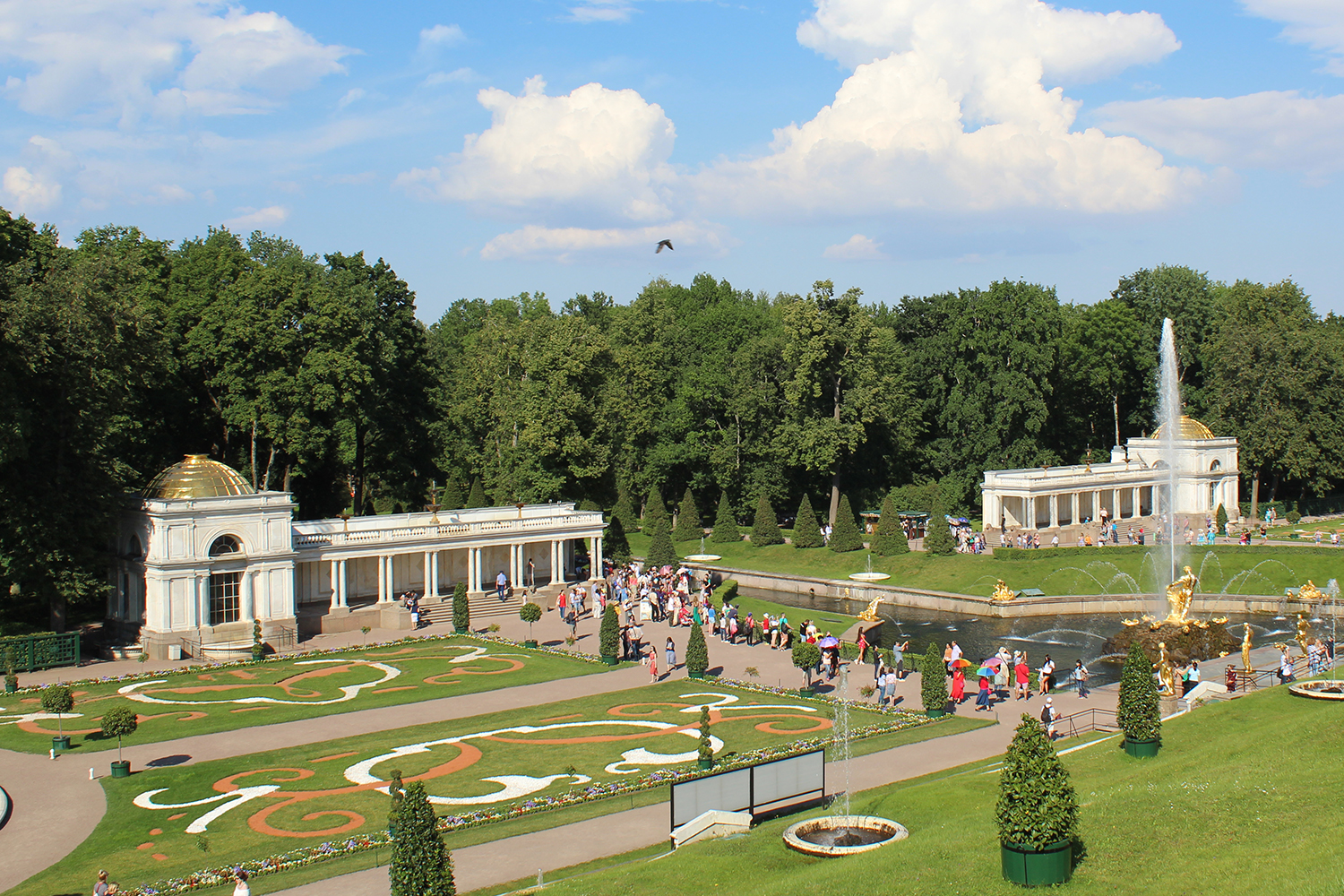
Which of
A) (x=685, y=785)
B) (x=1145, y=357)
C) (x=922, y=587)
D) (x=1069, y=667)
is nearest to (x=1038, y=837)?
(x=685, y=785)

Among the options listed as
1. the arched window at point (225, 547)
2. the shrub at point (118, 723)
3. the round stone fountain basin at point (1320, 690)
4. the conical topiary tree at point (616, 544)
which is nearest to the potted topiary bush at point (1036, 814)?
the round stone fountain basin at point (1320, 690)

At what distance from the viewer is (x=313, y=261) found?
73375 mm

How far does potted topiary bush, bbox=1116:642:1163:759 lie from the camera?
84.8 ft

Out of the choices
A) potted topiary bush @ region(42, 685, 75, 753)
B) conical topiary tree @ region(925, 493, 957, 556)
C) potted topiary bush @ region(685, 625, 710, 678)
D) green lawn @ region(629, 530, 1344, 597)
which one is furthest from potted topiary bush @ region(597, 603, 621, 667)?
conical topiary tree @ region(925, 493, 957, 556)

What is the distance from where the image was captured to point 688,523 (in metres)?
77.6

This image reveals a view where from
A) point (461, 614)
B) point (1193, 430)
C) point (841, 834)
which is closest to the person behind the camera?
point (841, 834)

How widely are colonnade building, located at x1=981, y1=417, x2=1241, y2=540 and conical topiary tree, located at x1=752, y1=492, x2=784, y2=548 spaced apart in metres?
13.0

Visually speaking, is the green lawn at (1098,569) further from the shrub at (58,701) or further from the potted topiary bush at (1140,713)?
the shrub at (58,701)

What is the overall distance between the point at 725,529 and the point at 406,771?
46854mm

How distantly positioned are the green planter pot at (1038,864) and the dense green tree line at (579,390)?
120 ft

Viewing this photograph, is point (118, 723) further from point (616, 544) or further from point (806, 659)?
point (616, 544)

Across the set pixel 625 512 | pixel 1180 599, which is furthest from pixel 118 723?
pixel 625 512

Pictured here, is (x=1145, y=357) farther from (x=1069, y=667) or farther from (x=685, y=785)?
(x=685, y=785)

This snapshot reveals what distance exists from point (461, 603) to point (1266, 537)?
44.4 meters
